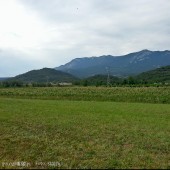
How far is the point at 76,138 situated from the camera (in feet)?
57.4

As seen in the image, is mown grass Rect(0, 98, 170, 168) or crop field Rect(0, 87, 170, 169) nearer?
crop field Rect(0, 87, 170, 169)

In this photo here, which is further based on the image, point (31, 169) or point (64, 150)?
point (64, 150)

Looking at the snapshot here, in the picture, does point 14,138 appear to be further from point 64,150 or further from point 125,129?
point 125,129

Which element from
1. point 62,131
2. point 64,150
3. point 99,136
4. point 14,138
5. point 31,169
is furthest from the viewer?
point 62,131

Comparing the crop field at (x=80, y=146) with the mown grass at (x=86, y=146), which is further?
the mown grass at (x=86, y=146)

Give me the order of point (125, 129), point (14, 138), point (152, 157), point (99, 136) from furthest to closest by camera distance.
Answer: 1. point (125, 129)
2. point (99, 136)
3. point (14, 138)
4. point (152, 157)

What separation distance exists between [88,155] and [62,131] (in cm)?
669

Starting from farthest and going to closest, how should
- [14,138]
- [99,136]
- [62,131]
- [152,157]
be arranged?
[62,131], [99,136], [14,138], [152,157]

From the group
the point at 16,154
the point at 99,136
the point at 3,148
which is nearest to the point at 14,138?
the point at 3,148

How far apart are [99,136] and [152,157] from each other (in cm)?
547

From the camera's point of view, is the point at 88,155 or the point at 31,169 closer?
the point at 31,169

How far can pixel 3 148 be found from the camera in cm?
1459

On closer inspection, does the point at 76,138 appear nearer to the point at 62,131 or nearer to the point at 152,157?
the point at 62,131

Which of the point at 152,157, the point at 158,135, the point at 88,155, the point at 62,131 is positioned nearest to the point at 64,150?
the point at 88,155
